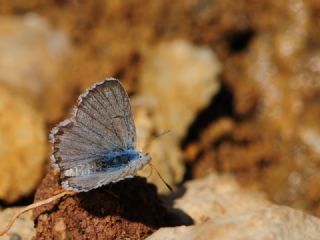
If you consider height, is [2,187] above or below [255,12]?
below

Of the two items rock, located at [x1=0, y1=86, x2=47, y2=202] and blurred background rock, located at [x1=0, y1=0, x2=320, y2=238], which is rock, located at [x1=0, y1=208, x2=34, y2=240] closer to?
rock, located at [x1=0, y1=86, x2=47, y2=202]

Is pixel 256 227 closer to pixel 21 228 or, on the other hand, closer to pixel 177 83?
pixel 21 228

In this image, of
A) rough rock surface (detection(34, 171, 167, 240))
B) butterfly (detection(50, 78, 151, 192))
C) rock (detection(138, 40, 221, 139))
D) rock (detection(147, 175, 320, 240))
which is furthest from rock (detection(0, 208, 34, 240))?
rock (detection(138, 40, 221, 139))

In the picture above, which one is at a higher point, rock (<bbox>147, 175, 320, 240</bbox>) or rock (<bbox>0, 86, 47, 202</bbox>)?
rock (<bbox>0, 86, 47, 202</bbox>)

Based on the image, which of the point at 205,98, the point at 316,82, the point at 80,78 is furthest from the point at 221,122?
the point at 80,78

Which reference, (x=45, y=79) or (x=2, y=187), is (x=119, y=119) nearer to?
(x=2, y=187)
